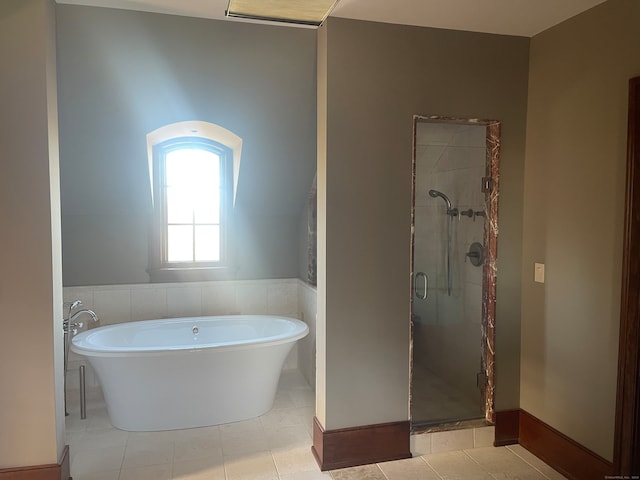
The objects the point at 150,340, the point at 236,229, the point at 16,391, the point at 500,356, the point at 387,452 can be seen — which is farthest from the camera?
the point at 236,229

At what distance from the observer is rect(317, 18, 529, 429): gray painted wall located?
2719mm

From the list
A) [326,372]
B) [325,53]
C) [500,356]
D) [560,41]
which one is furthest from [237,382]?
[560,41]

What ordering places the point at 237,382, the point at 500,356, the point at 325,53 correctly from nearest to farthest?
1. the point at 325,53
2. the point at 500,356
3. the point at 237,382

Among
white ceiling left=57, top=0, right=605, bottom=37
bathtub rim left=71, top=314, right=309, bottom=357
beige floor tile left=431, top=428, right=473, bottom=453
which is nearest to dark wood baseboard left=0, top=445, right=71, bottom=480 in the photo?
bathtub rim left=71, top=314, right=309, bottom=357

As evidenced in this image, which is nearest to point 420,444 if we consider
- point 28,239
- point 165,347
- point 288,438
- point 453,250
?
point 288,438

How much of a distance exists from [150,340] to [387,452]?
2132 mm

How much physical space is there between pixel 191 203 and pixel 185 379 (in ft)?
5.37

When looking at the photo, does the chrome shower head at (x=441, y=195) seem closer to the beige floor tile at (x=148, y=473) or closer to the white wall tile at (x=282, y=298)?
the white wall tile at (x=282, y=298)

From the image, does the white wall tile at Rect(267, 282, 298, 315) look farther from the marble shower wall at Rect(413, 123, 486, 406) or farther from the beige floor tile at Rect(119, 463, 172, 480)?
the beige floor tile at Rect(119, 463, 172, 480)

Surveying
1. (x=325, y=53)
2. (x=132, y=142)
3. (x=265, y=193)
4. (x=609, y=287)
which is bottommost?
(x=609, y=287)

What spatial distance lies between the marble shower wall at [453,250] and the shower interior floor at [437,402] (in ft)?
0.15

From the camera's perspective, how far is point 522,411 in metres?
3.09

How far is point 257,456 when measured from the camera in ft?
9.77

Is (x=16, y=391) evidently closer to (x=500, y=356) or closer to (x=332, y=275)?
(x=332, y=275)
